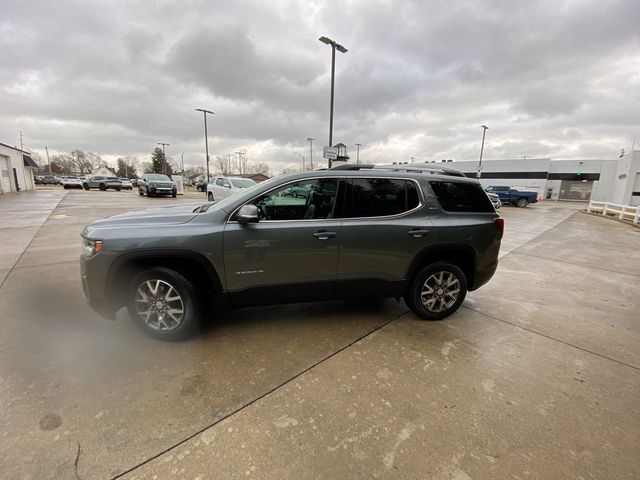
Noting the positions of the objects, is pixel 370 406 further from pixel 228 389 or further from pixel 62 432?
pixel 62 432

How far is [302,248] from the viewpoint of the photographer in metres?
3.11

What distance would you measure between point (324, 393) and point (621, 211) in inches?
895

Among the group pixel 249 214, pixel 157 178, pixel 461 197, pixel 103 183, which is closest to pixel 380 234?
pixel 461 197

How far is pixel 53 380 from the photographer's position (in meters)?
2.48

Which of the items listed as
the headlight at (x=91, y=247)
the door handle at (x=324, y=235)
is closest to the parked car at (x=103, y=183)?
the headlight at (x=91, y=247)

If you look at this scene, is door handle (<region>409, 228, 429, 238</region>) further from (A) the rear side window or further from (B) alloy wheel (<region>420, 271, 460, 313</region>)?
(B) alloy wheel (<region>420, 271, 460, 313</region>)

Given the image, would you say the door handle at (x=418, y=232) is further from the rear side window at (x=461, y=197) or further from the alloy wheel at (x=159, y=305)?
the alloy wheel at (x=159, y=305)

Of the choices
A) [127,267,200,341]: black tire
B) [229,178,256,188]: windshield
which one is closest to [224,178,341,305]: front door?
[127,267,200,341]: black tire

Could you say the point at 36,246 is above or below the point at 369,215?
below

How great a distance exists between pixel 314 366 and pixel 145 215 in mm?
2289

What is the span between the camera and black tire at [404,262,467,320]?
11.7ft

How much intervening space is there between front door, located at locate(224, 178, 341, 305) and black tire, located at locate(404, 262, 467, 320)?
3.34 feet

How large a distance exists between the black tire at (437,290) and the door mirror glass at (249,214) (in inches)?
76.4

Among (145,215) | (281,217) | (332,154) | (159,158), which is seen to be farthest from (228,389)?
(159,158)
